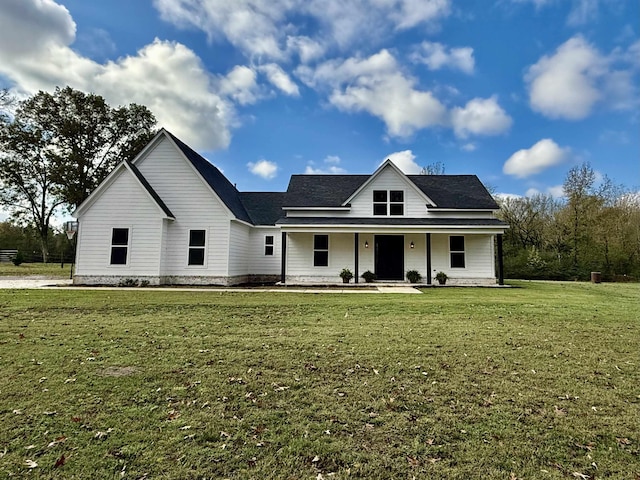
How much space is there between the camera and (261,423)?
11.0 feet

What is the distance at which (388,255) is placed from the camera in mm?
18859

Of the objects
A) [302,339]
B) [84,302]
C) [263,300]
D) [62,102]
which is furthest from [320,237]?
[62,102]

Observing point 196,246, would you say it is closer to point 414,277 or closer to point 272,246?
point 272,246

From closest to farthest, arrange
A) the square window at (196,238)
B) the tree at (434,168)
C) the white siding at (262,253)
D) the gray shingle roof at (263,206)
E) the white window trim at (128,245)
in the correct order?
the white window trim at (128,245), the square window at (196,238), the white siding at (262,253), the gray shingle roof at (263,206), the tree at (434,168)

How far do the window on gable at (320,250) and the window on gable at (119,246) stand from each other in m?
9.17

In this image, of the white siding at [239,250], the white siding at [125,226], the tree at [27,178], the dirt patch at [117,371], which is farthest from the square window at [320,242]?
the tree at [27,178]

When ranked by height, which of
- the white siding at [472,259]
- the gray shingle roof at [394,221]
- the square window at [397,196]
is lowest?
the white siding at [472,259]

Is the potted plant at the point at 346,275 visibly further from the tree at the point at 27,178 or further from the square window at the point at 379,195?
the tree at the point at 27,178

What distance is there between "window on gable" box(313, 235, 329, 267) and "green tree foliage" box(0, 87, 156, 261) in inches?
830

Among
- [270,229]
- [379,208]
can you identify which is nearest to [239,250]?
[270,229]

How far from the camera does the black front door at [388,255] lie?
1877cm

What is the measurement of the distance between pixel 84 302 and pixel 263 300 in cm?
515

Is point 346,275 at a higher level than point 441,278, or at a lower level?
higher

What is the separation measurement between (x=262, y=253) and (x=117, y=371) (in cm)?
1611
